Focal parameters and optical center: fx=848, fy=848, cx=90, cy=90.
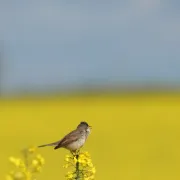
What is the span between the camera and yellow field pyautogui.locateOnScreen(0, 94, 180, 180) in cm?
1474

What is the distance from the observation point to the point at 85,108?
2816cm

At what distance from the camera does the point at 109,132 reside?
21141 millimetres

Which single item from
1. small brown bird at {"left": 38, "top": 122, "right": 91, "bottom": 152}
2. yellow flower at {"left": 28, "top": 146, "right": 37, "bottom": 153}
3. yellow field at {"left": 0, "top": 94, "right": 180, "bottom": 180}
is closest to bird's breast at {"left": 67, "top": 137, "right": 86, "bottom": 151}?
small brown bird at {"left": 38, "top": 122, "right": 91, "bottom": 152}

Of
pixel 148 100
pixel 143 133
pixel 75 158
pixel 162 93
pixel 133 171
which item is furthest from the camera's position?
pixel 162 93

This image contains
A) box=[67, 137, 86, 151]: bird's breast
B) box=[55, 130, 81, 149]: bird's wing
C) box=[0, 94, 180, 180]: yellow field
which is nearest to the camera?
box=[67, 137, 86, 151]: bird's breast

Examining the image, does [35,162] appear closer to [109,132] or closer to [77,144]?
[77,144]

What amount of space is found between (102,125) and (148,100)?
9.13 metres

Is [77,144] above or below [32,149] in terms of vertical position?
above

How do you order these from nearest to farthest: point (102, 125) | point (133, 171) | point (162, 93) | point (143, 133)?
point (133, 171) → point (143, 133) → point (102, 125) → point (162, 93)

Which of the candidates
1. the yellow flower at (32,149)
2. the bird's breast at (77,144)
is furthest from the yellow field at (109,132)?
the yellow flower at (32,149)

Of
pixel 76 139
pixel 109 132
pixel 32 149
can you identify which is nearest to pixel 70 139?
pixel 76 139

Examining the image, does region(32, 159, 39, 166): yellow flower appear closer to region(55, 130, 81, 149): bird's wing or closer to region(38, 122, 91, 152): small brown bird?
region(38, 122, 91, 152): small brown bird

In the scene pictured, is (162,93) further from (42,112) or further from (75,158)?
(75,158)

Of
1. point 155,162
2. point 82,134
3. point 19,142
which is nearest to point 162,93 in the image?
point 19,142
